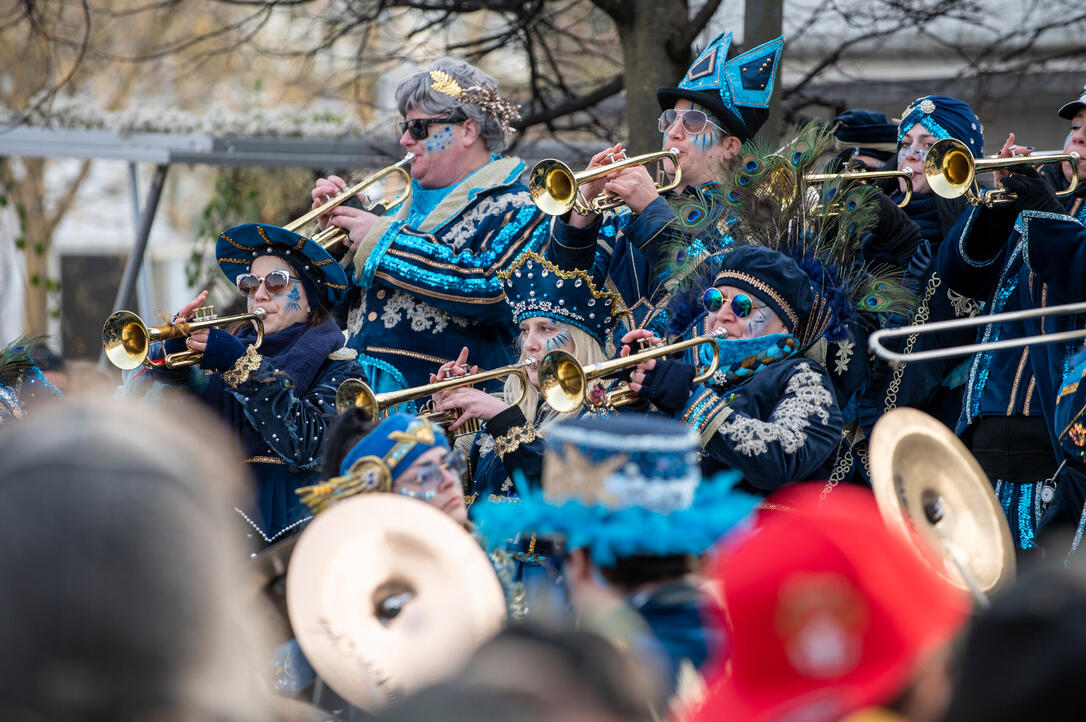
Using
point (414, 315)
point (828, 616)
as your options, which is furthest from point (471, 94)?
point (828, 616)

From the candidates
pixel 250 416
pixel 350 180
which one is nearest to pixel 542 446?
pixel 250 416

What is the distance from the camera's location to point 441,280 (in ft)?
17.8

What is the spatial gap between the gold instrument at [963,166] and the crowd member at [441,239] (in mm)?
1502

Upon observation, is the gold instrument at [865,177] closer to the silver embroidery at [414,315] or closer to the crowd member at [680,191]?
the crowd member at [680,191]

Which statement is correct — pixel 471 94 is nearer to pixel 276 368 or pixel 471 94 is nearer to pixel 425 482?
pixel 276 368

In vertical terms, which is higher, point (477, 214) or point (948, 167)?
point (948, 167)

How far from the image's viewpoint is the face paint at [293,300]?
5.20m

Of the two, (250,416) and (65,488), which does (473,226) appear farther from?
(65,488)

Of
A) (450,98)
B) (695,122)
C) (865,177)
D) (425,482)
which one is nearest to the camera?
(425,482)

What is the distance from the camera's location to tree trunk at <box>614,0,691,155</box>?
22.6 ft

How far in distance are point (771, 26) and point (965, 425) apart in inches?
91.8

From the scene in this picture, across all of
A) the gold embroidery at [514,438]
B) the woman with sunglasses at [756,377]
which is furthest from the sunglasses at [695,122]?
the gold embroidery at [514,438]

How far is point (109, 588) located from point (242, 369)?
3.26 metres

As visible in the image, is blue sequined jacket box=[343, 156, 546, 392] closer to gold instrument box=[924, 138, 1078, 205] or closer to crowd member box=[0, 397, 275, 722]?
gold instrument box=[924, 138, 1078, 205]
